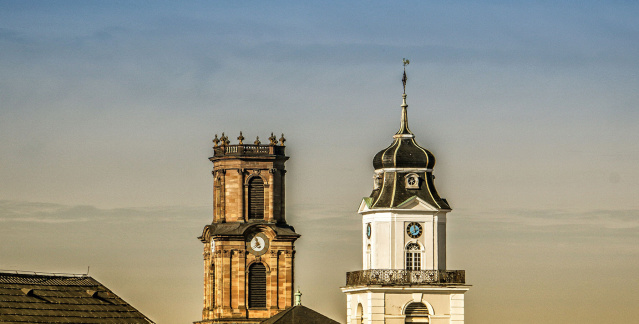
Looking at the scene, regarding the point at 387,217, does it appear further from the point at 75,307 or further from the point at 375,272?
the point at 75,307

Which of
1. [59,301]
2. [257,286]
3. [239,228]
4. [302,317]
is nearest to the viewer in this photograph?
[302,317]

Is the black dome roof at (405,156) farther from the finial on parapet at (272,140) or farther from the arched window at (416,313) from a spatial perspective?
the finial on parapet at (272,140)

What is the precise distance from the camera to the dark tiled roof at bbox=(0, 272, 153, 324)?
123 m

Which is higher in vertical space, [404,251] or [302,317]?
[404,251]

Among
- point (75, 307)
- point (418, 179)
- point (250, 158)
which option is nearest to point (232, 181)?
point (250, 158)

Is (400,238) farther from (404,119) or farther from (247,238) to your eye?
(247,238)

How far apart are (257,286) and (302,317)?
2722 cm

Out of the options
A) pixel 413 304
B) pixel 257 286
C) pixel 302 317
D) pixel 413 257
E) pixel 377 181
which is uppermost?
pixel 377 181

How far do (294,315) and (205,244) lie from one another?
1127 inches

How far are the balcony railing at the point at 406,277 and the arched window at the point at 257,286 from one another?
37.0m

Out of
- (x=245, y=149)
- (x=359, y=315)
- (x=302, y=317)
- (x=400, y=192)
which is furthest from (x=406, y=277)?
(x=245, y=149)

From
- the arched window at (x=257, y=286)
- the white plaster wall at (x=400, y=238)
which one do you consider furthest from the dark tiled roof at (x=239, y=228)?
the white plaster wall at (x=400, y=238)

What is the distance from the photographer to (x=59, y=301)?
4958 inches


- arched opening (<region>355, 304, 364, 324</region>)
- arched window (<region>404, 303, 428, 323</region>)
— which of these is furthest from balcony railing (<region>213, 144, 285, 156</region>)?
arched window (<region>404, 303, 428, 323</region>)
